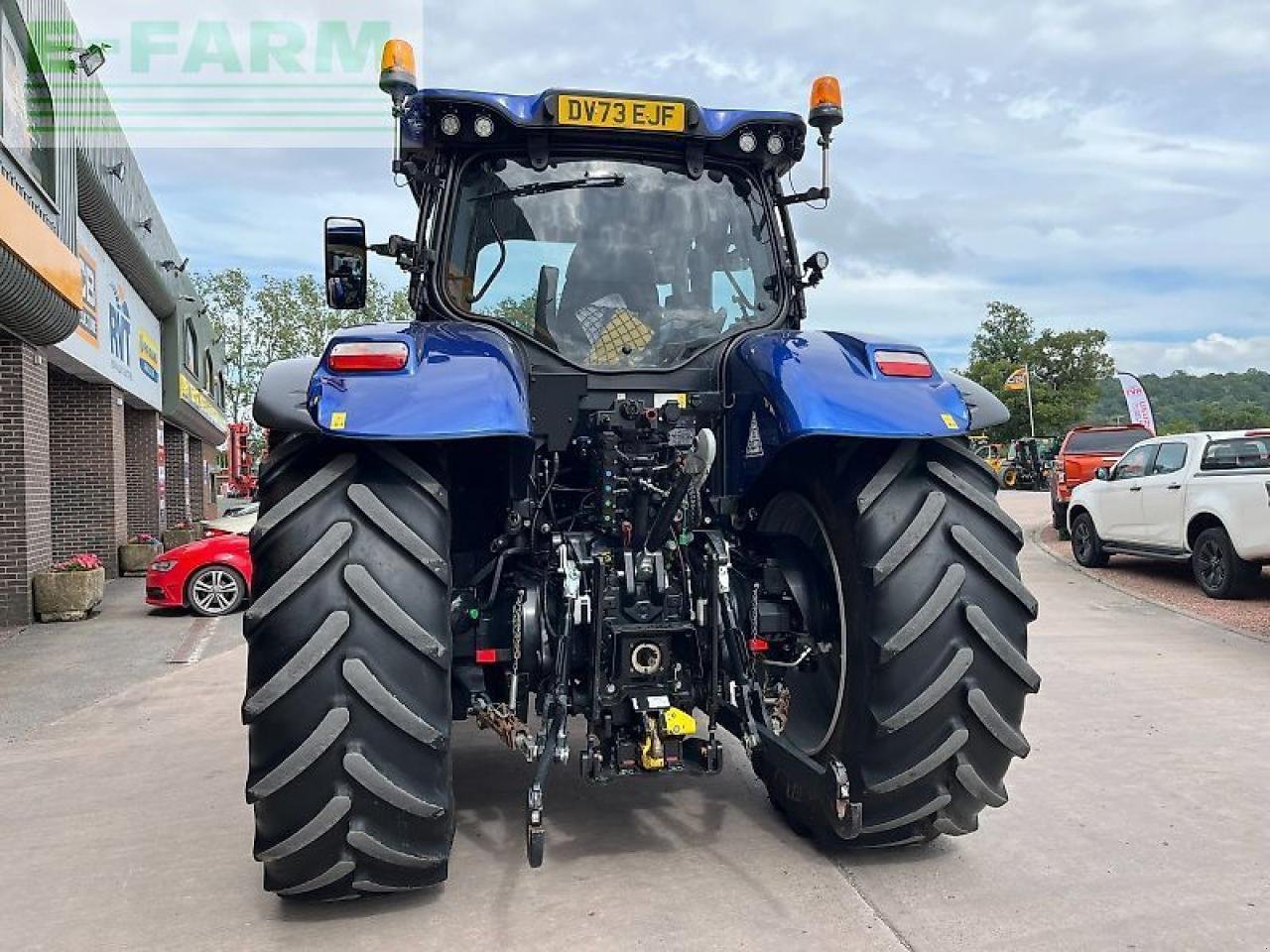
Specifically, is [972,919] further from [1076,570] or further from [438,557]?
[1076,570]

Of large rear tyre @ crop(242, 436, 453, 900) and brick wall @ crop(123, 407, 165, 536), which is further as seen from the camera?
brick wall @ crop(123, 407, 165, 536)

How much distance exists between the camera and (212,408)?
101ft

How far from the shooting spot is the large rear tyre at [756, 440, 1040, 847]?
3.29 metres

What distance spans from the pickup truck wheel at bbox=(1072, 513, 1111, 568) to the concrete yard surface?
26.8ft

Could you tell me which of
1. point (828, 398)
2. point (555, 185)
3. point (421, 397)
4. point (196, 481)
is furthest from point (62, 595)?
point (196, 481)

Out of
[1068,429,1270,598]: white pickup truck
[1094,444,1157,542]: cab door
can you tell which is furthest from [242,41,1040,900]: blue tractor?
[1094,444,1157,542]: cab door

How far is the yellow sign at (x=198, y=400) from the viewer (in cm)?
2278

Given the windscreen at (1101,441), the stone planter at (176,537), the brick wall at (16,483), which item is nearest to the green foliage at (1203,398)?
the windscreen at (1101,441)

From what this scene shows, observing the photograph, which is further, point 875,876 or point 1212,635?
point 1212,635

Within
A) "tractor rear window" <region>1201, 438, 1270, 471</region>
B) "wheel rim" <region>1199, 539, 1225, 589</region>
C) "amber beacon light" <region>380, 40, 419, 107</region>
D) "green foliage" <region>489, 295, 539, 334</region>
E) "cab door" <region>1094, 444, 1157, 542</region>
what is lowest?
"wheel rim" <region>1199, 539, 1225, 589</region>

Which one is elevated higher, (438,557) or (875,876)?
(438,557)

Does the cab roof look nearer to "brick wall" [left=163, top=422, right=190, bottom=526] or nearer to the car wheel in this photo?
the car wheel

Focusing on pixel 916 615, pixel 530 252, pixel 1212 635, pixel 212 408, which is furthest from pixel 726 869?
pixel 212 408

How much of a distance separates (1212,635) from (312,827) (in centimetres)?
828
